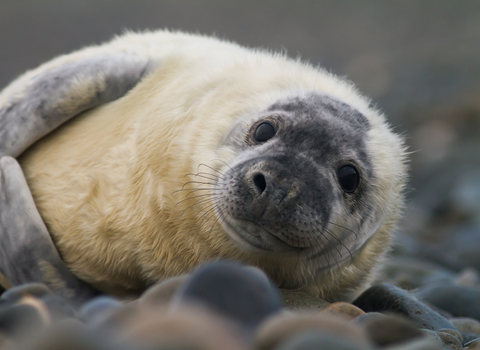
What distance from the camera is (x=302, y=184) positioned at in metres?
2.22

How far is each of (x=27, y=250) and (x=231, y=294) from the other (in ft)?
5.27

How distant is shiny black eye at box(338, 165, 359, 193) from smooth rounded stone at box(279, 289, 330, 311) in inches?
20.0

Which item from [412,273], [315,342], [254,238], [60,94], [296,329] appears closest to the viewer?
[315,342]

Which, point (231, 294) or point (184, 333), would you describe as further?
point (231, 294)

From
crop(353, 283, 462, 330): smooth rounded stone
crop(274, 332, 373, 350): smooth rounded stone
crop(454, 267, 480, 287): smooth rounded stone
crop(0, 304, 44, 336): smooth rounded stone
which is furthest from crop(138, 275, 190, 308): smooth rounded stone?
crop(454, 267, 480, 287): smooth rounded stone

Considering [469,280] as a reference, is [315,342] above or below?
below

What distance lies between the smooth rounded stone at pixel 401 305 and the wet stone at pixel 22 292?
167cm

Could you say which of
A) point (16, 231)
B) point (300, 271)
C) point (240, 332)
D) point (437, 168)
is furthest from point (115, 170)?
point (437, 168)

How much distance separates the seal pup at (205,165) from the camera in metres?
2.32

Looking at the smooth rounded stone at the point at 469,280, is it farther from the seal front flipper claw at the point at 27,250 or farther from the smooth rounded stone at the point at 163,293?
the smooth rounded stone at the point at 163,293

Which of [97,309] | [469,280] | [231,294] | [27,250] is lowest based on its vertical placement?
[27,250]

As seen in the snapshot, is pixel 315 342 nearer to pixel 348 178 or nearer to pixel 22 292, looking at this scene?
pixel 22 292

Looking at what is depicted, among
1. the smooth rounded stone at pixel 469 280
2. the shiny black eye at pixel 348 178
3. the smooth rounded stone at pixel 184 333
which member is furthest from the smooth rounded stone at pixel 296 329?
the smooth rounded stone at pixel 469 280

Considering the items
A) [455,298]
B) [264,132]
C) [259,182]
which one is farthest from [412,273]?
[259,182]
